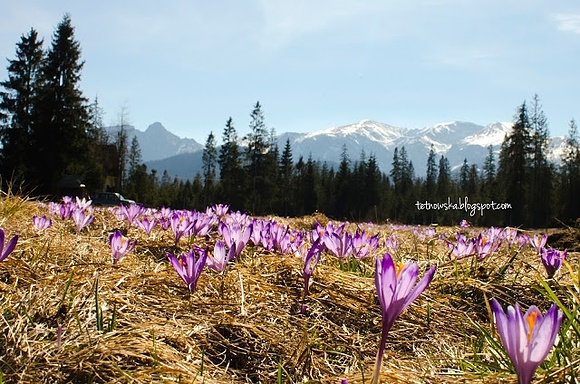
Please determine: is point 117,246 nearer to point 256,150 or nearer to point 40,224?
point 40,224

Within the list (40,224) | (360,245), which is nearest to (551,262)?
(360,245)

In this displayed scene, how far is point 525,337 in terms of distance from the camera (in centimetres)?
85

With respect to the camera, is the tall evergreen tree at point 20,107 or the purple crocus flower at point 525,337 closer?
the purple crocus flower at point 525,337

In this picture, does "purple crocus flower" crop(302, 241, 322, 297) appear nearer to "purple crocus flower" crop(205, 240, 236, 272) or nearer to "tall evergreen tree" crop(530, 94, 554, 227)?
"purple crocus flower" crop(205, 240, 236, 272)

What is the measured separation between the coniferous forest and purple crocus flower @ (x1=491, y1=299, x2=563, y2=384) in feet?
11.1

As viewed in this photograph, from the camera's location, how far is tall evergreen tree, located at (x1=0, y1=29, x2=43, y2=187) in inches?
1136

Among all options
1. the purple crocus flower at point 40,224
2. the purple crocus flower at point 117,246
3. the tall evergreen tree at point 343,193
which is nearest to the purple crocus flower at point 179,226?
the purple crocus flower at point 117,246

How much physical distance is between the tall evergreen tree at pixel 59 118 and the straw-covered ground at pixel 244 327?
29079mm

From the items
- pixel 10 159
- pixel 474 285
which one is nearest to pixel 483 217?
pixel 10 159

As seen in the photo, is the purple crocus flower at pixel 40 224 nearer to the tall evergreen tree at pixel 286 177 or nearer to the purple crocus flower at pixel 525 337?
the purple crocus flower at pixel 525 337

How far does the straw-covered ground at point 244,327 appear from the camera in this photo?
3.96 ft

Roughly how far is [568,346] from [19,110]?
36112 millimetres

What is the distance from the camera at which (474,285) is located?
85.5 inches

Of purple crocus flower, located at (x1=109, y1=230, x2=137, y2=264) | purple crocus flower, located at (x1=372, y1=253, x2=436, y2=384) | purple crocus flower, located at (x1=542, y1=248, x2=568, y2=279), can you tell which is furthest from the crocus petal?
purple crocus flower, located at (x1=109, y1=230, x2=137, y2=264)
